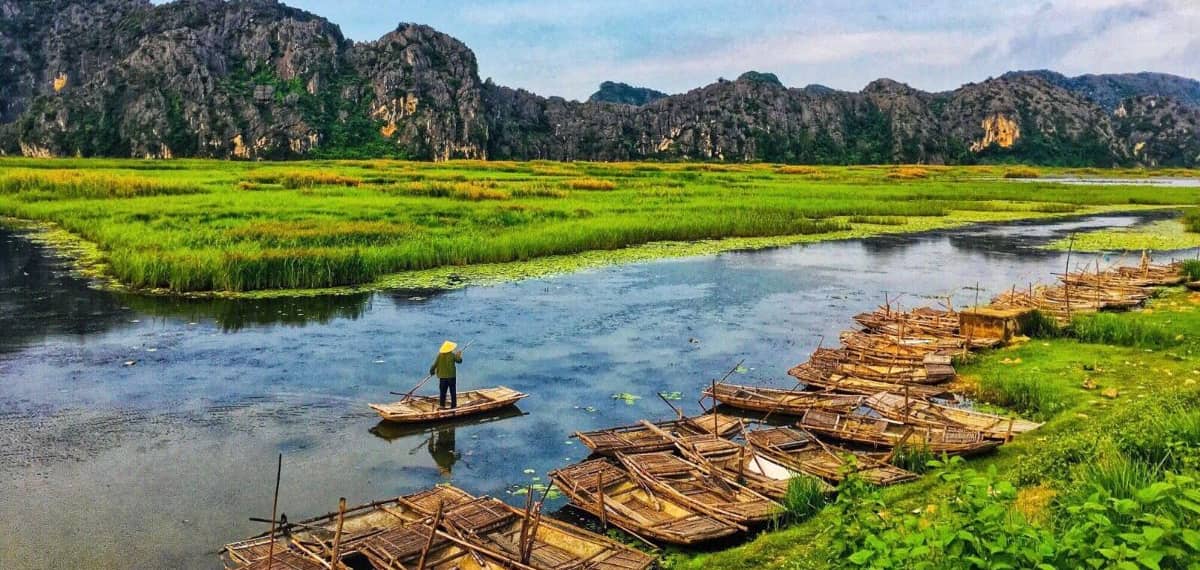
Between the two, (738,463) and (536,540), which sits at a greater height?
(738,463)

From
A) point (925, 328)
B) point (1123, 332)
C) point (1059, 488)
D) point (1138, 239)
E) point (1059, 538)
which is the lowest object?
point (925, 328)

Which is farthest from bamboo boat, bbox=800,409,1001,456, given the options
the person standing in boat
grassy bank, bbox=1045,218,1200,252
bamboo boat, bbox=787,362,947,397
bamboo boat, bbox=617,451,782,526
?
grassy bank, bbox=1045,218,1200,252

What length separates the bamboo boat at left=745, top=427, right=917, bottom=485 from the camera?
367 inches

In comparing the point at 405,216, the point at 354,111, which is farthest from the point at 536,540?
the point at 354,111

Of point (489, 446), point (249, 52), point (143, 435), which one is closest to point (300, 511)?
point (489, 446)

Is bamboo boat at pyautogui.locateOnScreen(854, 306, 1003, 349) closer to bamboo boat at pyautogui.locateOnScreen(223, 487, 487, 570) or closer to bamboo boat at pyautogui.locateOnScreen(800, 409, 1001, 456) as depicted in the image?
bamboo boat at pyautogui.locateOnScreen(800, 409, 1001, 456)

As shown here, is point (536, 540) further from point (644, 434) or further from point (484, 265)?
point (484, 265)

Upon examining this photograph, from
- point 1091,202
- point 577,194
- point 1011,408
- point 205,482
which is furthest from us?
point 1091,202

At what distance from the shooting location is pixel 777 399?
12.9 metres

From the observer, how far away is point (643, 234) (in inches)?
1340

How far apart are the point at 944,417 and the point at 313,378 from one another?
10.3 metres

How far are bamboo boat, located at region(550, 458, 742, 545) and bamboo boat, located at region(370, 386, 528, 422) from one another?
3.03 m

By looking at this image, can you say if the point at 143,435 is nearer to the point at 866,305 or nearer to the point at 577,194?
the point at 866,305

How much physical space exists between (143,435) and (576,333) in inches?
346
